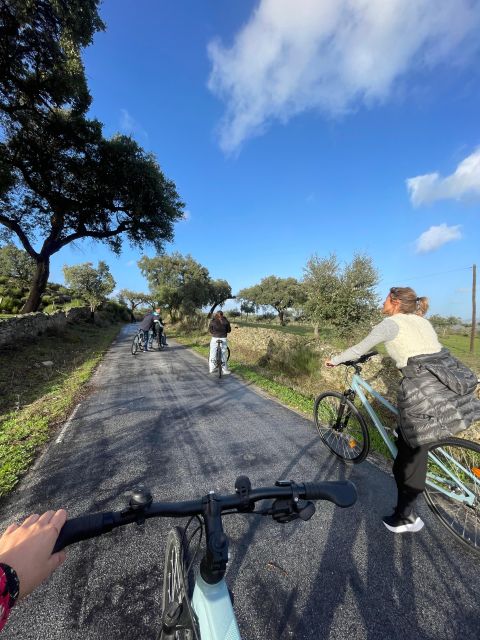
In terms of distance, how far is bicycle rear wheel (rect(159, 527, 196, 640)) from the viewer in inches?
41.9

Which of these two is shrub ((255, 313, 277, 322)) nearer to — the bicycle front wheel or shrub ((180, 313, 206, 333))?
shrub ((180, 313, 206, 333))

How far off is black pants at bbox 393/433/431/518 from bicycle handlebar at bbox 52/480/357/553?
173 cm

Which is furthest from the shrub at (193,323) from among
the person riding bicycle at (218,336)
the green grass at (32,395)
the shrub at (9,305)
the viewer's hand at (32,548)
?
the viewer's hand at (32,548)

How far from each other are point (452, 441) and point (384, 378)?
4.34m

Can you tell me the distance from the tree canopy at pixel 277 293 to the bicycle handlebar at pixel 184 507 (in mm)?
56988

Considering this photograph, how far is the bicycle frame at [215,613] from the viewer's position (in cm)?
94

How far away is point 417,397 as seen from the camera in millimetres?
2398

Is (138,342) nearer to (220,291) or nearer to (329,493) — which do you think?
(329,493)

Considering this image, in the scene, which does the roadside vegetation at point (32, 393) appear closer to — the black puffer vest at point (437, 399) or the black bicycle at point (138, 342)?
the black bicycle at point (138, 342)

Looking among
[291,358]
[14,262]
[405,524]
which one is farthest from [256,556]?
[14,262]

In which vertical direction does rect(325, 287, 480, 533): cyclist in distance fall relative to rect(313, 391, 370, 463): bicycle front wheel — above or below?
above

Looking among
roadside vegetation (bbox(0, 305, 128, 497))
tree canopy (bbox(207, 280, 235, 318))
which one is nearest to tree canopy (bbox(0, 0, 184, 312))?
roadside vegetation (bbox(0, 305, 128, 497))

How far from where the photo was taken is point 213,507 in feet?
3.30

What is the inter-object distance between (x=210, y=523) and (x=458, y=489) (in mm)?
2754
